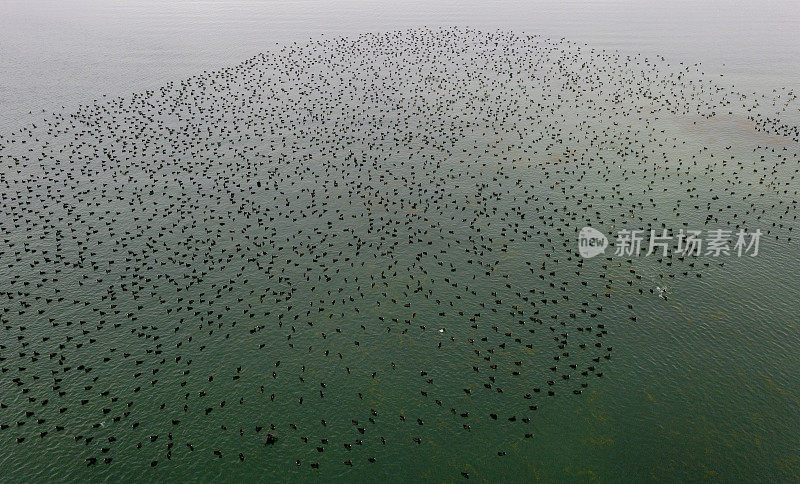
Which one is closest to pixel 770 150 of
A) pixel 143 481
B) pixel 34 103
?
pixel 143 481

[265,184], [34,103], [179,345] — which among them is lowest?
[179,345]

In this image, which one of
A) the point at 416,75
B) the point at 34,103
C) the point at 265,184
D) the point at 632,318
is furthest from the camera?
the point at 416,75

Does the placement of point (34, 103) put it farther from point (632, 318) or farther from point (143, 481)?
point (632, 318)

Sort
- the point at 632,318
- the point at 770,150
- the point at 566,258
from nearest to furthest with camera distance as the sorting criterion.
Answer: the point at 632,318 < the point at 566,258 < the point at 770,150

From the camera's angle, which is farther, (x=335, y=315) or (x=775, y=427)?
(x=335, y=315)

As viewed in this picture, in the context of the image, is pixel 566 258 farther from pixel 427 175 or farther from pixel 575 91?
pixel 575 91

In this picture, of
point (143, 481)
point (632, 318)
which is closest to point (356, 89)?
point (632, 318)

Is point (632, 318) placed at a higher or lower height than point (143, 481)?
higher
